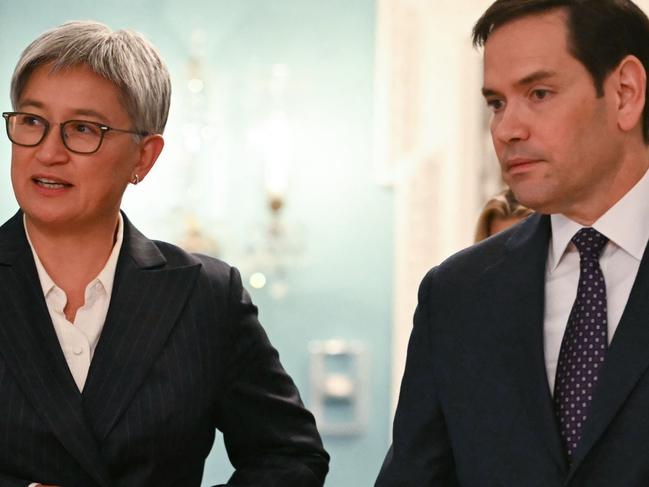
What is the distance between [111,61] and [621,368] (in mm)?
1072

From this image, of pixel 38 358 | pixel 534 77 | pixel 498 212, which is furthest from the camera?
pixel 498 212

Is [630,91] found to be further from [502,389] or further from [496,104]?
[502,389]

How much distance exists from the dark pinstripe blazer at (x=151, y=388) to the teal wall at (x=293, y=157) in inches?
122

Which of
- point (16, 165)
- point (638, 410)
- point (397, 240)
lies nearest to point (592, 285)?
point (638, 410)

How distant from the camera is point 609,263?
6.49ft

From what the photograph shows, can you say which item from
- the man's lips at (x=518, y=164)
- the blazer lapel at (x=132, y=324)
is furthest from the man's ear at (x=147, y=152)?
the man's lips at (x=518, y=164)

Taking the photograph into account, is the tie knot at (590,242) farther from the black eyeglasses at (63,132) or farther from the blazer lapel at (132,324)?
the black eyeglasses at (63,132)

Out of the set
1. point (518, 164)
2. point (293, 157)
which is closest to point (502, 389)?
point (518, 164)

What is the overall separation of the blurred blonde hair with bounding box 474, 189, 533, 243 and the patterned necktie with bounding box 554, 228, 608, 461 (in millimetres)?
1084

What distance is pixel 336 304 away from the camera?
5.49m

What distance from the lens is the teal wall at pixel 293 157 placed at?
546 cm

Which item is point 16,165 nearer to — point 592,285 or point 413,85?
point 592,285

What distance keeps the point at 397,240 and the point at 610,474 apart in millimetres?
3620

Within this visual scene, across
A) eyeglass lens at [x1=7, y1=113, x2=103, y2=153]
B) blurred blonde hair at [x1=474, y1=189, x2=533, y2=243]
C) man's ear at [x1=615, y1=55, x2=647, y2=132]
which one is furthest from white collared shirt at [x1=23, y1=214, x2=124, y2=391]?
blurred blonde hair at [x1=474, y1=189, x2=533, y2=243]
